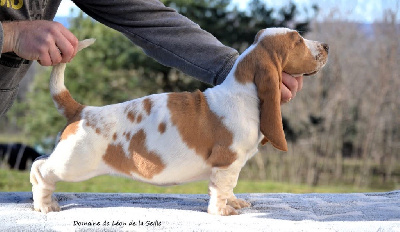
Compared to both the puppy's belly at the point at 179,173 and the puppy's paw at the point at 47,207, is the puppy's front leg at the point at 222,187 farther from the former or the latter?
the puppy's paw at the point at 47,207

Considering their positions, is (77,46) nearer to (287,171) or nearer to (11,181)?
(11,181)

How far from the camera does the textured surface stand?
1755 millimetres

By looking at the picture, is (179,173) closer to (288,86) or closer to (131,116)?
(131,116)

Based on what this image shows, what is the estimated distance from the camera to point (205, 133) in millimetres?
1871

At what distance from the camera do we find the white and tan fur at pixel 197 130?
186 centimetres

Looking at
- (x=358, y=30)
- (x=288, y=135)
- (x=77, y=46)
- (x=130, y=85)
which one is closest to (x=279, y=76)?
(x=77, y=46)

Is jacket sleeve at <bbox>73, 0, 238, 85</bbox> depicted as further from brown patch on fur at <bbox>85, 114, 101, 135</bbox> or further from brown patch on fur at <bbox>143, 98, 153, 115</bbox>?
brown patch on fur at <bbox>85, 114, 101, 135</bbox>

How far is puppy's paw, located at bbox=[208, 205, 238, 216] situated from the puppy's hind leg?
2.03ft

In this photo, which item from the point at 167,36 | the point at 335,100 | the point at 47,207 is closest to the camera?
the point at 47,207

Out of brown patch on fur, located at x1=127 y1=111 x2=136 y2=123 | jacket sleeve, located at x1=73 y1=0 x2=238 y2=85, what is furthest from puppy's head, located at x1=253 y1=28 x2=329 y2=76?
brown patch on fur, located at x1=127 y1=111 x2=136 y2=123

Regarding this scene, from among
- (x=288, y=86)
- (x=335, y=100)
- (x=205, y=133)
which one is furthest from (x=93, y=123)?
(x=335, y=100)

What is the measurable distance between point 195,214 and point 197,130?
34 cm

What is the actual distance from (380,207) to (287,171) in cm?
605

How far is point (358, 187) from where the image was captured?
754 centimetres
